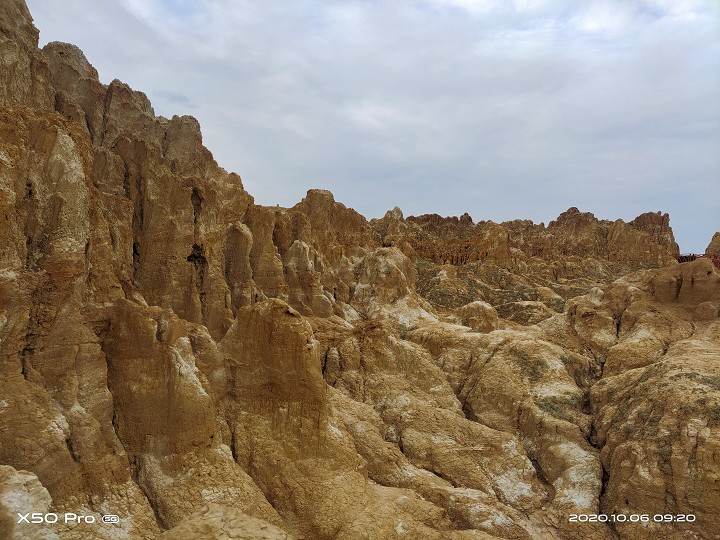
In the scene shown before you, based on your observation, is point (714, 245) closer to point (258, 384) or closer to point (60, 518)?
point (258, 384)

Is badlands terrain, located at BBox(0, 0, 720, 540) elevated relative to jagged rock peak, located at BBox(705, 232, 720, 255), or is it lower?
lower

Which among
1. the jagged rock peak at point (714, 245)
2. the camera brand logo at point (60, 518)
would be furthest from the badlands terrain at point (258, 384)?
the jagged rock peak at point (714, 245)

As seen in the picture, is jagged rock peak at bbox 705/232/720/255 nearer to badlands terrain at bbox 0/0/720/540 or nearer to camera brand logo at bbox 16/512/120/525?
badlands terrain at bbox 0/0/720/540

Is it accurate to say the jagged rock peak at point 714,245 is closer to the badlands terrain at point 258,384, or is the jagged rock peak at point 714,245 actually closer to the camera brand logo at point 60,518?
the badlands terrain at point 258,384

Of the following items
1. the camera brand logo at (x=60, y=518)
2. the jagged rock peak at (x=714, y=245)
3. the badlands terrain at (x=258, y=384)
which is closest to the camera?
the camera brand logo at (x=60, y=518)

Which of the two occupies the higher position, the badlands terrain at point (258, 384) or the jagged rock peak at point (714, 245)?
the jagged rock peak at point (714, 245)

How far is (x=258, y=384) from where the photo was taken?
24.0 meters

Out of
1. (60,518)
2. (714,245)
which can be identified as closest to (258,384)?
(60,518)

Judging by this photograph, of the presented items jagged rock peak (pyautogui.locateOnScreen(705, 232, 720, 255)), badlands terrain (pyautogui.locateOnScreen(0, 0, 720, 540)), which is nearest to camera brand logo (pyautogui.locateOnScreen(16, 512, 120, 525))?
badlands terrain (pyautogui.locateOnScreen(0, 0, 720, 540))

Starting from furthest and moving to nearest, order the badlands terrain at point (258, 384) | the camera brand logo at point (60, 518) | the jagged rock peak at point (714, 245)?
the jagged rock peak at point (714, 245) → the badlands terrain at point (258, 384) → the camera brand logo at point (60, 518)

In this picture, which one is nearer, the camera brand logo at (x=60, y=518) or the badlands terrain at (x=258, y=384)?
the camera brand logo at (x=60, y=518)

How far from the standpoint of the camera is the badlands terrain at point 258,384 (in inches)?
667

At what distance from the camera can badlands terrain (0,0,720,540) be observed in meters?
16.9

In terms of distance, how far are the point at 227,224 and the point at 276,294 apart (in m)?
7.75
